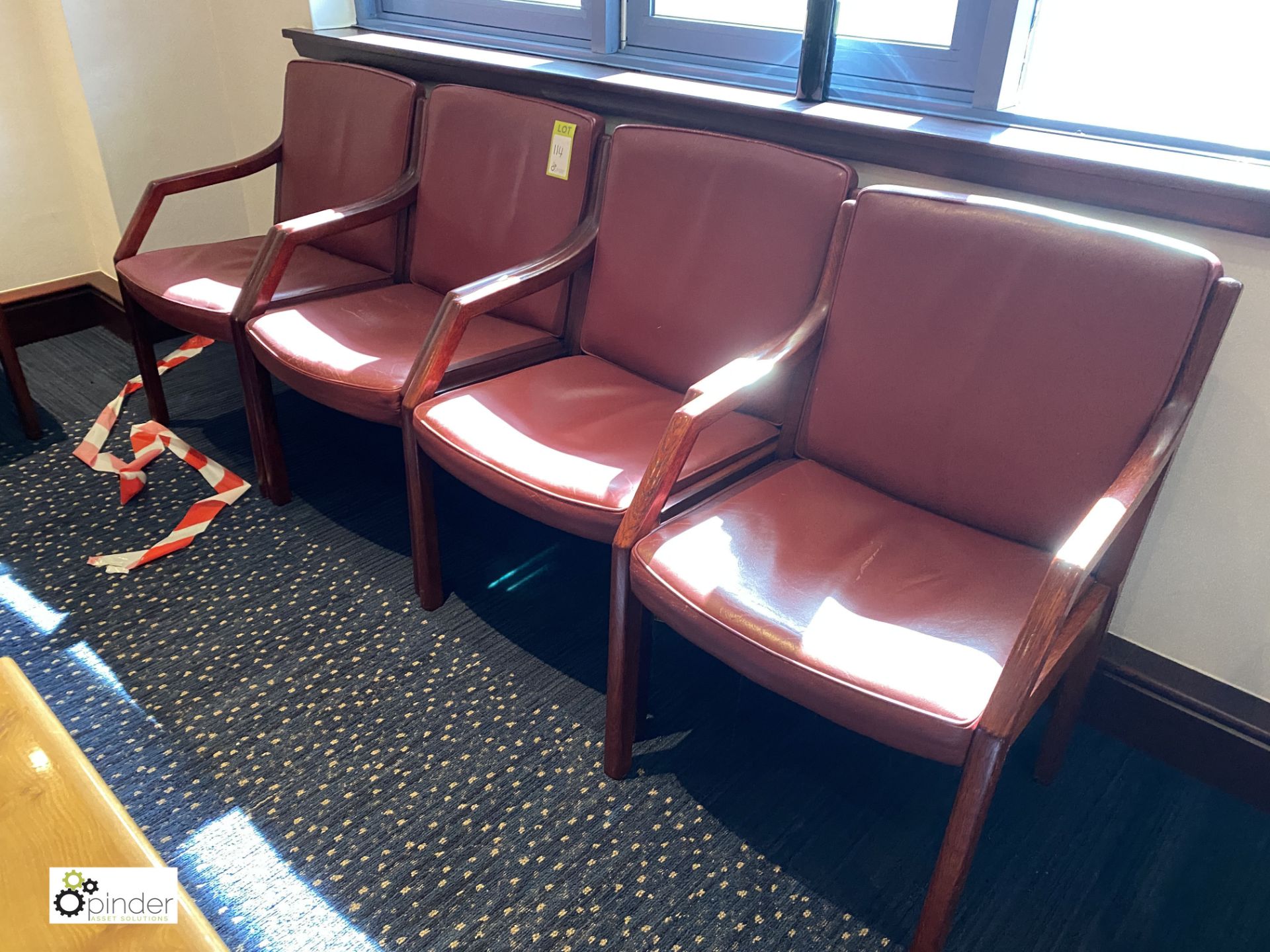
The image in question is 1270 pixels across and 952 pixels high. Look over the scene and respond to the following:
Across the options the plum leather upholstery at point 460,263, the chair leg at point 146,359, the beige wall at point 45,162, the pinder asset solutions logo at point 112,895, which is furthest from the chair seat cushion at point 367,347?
the beige wall at point 45,162

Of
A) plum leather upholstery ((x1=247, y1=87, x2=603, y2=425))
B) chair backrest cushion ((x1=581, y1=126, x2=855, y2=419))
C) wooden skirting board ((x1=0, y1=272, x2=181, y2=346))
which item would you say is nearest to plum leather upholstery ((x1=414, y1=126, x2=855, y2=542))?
chair backrest cushion ((x1=581, y1=126, x2=855, y2=419))

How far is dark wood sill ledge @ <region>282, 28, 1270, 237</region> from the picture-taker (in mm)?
1315

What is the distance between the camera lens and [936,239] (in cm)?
138

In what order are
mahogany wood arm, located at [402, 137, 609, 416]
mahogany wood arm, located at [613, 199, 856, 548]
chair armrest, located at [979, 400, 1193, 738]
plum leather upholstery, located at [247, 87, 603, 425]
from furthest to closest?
plum leather upholstery, located at [247, 87, 603, 425], mahogany wood arm, located at [402, 137, 609, 416], mahogany wood arm, located at [613, 199, 856, 548], chair armrest, located at [979, 400, 1193, 738]

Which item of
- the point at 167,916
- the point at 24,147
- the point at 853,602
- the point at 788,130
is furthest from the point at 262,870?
the point at 24,147

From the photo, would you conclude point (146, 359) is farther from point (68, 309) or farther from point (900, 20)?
point (900, 20)

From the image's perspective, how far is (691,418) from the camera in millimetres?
1295

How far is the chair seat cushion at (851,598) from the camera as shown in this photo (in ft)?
3.57

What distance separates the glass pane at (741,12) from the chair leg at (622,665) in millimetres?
1145

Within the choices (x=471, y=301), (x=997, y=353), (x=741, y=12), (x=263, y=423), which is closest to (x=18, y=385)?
(x=263, y=423)

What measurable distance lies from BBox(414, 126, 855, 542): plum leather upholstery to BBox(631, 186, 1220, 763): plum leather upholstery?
13cm

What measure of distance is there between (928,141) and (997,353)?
0.42 m

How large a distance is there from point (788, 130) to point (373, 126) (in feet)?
3.56

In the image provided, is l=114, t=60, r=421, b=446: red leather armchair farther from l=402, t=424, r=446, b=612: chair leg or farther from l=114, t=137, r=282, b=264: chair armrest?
l=402, t=424, r=446, b=612: chair leg
